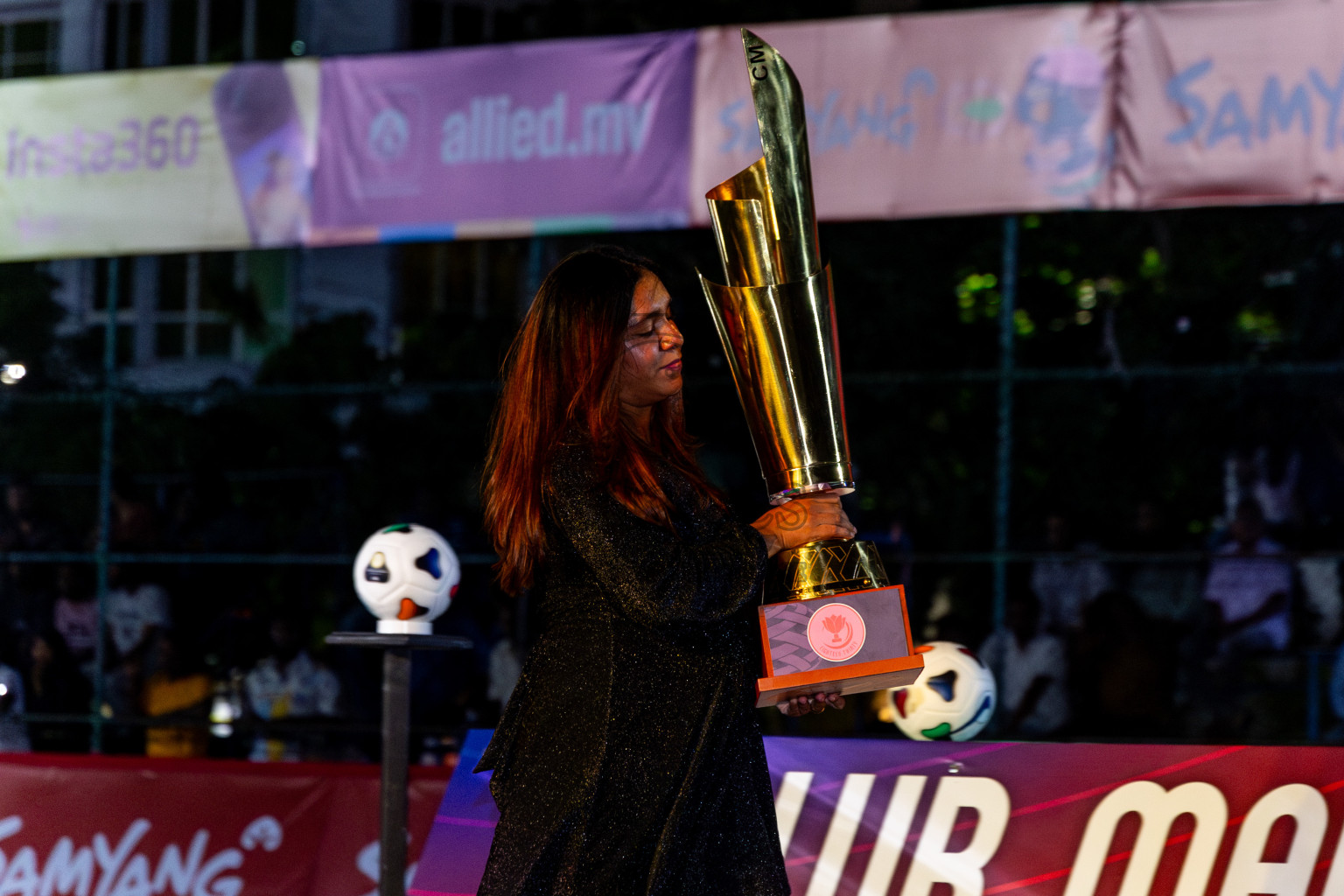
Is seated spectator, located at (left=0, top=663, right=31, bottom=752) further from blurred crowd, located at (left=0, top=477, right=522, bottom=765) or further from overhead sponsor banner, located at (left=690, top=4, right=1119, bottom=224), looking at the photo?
overhead sponsor banner, located at (left=690, top=4, right=1119, bottom=224)

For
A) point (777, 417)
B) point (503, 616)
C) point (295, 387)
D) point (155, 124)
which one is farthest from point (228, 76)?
point (777, 417)

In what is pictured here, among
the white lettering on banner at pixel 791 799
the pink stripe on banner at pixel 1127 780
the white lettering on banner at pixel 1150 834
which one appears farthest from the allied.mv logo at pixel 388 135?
the white lettering on banner at pixel 1150 834

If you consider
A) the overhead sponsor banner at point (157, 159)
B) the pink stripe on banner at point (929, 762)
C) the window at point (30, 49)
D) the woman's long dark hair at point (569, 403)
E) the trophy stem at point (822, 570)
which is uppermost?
the window at point (30, 49)

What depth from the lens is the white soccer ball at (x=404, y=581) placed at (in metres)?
3.45

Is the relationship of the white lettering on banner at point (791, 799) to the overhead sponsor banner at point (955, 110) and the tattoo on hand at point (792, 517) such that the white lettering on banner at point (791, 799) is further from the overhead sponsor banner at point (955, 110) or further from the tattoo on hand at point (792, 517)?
the overhead sponsor banner at point (955, 110)

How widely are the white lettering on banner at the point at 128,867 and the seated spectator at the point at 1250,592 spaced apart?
4206 millimetres

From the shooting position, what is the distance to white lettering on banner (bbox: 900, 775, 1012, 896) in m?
3.11

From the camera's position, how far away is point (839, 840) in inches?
126

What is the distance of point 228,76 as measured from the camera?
253 inches

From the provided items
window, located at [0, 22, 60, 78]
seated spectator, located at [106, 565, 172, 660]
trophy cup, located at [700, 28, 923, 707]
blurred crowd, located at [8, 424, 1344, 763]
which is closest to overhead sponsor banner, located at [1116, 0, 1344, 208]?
A: blurred crowd, located at [8, 424, 1344, 763]

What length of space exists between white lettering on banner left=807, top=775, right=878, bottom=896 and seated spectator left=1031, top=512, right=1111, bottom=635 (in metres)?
3.53

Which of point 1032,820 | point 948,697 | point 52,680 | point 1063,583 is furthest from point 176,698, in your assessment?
point 1032,820

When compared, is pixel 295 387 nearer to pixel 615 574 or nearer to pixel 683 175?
pixel 683 175

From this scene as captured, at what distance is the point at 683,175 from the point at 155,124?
7.97 ft
